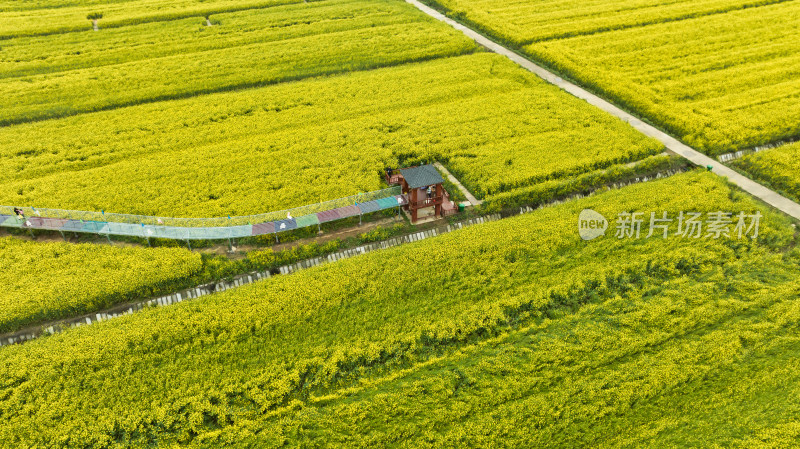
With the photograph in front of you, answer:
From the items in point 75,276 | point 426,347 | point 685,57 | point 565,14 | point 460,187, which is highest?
point 565,14

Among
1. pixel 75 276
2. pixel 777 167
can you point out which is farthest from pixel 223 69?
pixel 777 167

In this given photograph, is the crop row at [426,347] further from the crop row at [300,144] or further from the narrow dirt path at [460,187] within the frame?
the crop row at [300,144]

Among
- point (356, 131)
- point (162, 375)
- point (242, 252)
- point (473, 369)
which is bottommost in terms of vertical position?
point (473, 369)

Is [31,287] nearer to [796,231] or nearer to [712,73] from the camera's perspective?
[796,231]

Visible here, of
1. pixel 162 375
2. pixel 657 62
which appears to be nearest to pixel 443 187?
pixel 162 375

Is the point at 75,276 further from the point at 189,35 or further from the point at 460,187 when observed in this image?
the point at 189,35

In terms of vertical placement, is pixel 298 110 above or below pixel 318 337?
above

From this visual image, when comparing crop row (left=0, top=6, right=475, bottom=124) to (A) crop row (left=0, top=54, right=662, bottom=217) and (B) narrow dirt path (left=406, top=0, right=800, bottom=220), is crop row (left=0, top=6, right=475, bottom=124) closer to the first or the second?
(A) crop row (left=0, top=54, right=662, bottom=217)
